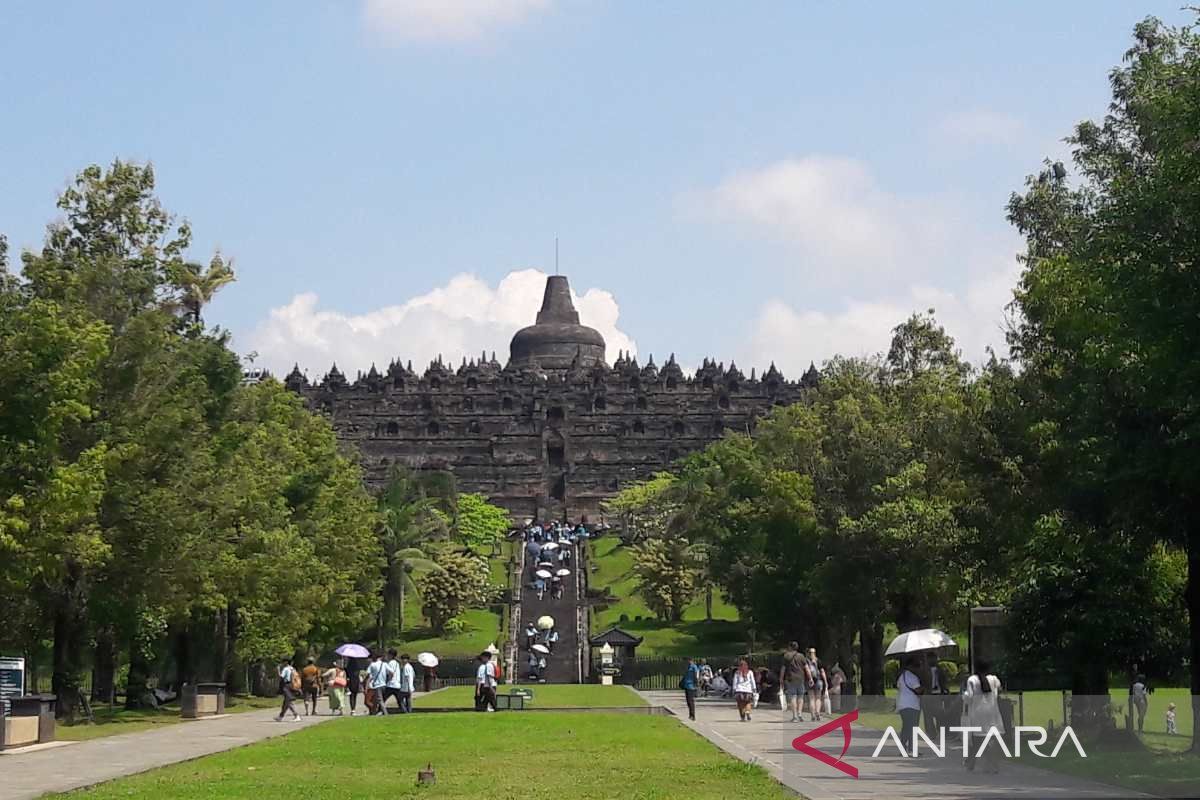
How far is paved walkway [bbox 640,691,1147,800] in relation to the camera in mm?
16734

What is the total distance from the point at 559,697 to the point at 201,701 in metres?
11.2

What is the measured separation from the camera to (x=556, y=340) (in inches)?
6053

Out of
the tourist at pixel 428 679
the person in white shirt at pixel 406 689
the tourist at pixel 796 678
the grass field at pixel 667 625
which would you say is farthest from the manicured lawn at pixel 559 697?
the grass field at pixel 667 625

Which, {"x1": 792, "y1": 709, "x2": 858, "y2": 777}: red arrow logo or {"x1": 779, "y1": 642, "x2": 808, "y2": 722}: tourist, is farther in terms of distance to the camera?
{"x1": 779, "y1": 642, "x2": 808, "y2": 722}: tourist

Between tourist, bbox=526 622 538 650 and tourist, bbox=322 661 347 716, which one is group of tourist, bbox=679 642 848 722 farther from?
tourist, bbox=526 622 538 650

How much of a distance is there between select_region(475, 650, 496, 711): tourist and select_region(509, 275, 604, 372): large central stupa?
11303 centimetres

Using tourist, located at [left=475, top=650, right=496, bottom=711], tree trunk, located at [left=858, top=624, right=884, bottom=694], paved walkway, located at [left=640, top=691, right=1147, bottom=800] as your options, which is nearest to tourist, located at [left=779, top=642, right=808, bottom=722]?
paved walkway, located at [left=640, top=691, right=1147, bottom=800]

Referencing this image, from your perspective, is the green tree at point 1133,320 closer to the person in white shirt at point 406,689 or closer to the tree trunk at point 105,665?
the person in white shirt at point 406,689

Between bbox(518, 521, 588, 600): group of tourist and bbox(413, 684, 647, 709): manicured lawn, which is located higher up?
bbox(518, 521, 588, 600): group of tourist

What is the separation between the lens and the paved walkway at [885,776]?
1673 cm

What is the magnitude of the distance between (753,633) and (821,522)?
957 inches

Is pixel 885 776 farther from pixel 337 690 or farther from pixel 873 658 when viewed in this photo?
pixel 873 658

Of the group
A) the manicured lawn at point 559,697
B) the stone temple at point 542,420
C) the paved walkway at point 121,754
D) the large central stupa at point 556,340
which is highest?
the large central stupa at point 556,340

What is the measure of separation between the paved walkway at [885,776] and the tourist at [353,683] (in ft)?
41.4
